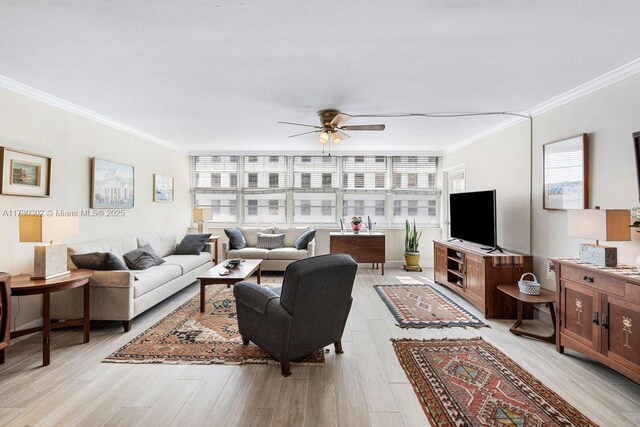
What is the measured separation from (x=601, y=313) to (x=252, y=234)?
552 cm

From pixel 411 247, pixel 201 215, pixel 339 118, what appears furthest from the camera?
pixel 411 247

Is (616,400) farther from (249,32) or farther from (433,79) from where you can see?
(249,32)

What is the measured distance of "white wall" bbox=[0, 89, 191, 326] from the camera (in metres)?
3.07

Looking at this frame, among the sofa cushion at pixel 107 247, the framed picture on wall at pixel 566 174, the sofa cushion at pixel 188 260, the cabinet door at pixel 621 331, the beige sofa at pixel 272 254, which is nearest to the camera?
the cabinet door at pixel 621 331

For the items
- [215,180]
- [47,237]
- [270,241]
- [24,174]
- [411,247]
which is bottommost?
[411,247]

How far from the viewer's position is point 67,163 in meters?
3.77

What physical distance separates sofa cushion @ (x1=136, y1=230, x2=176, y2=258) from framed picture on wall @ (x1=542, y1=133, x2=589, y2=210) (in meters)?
5.41

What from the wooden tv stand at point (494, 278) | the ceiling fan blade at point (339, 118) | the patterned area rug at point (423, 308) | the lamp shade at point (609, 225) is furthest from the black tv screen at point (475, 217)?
the ceiling fan blade at point (339, 118)

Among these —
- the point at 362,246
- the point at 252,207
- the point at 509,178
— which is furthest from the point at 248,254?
the point at 509,178

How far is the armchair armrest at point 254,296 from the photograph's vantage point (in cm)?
258

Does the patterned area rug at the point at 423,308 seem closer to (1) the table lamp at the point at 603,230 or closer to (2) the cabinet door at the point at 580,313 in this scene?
(2) the cabinet door at the point at 580,313

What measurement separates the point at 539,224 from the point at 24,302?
566 centimetres

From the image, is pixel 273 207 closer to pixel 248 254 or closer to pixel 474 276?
pixel 248 254

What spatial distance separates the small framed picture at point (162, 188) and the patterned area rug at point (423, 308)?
4.16m
